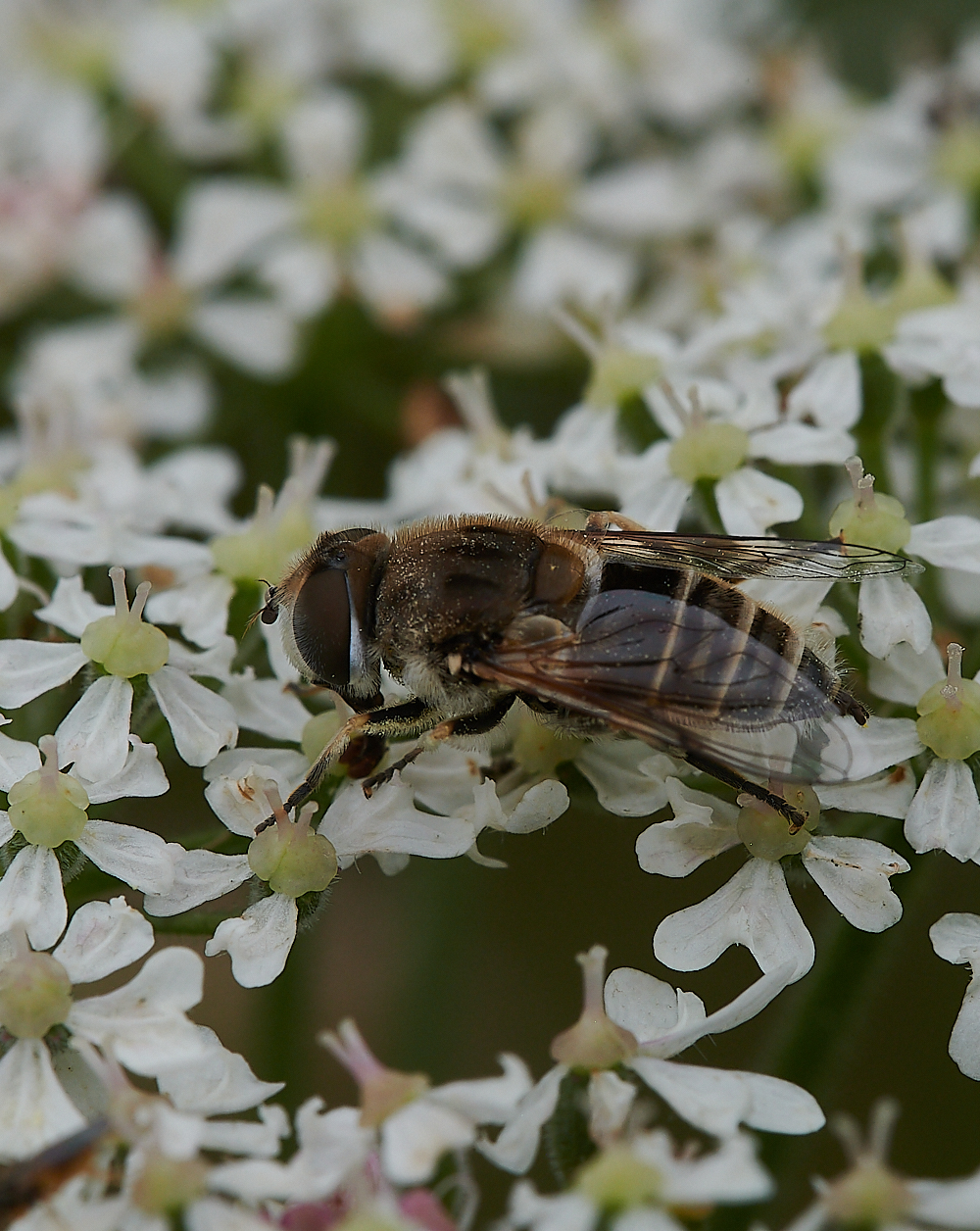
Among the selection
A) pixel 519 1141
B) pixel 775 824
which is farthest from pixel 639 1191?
pixel 775 824

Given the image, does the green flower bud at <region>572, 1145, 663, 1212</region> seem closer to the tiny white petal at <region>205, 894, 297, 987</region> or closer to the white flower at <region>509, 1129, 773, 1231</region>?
the white flower at <region>509, 1129, 773, 1231</region>

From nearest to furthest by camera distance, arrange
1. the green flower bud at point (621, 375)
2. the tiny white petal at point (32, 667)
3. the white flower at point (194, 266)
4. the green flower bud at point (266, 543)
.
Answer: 1. the tiny white petal at point (32, 667)
2. the green flower bud at point (266, 543)
3. the green flower bud at point (621, 375)
4. the white flower at point (194, 266)

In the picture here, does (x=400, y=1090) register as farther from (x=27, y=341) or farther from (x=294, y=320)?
(x=27, y=341)

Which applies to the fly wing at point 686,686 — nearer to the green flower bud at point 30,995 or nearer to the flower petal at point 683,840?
the flower petal at point 683,840

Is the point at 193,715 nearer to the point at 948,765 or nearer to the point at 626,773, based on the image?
the point at 626,773

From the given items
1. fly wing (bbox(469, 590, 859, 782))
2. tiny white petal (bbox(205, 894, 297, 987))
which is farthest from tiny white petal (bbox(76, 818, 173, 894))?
fly wing (bbox(469, 590, 859, 782))

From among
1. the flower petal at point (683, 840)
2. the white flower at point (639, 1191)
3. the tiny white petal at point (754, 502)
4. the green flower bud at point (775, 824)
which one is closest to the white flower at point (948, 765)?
the green flower bud at point (775, 824)

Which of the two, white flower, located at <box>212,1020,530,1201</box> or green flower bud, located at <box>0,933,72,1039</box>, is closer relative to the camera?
white flower, located at <box>212,1020,530,1201</box>
